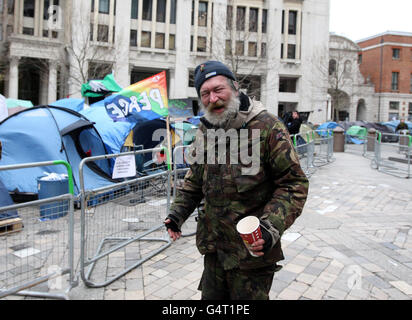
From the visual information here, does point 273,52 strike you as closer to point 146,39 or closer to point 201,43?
point 201,43

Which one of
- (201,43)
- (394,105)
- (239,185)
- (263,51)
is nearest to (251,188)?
(239,185)

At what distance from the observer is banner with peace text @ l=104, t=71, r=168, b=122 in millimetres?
6438

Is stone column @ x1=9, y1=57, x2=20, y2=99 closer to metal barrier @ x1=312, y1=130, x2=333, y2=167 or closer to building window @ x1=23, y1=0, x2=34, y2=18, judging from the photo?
building window @ x1=23, y1=0, x2=34, y2=18

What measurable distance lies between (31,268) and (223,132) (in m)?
2.44

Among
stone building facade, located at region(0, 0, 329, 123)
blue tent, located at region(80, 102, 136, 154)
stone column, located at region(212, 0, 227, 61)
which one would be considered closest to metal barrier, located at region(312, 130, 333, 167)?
blue tent, located at region(80, 102, 136, 154)

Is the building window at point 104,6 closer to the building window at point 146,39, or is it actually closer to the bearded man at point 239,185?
the building window at point 146,39

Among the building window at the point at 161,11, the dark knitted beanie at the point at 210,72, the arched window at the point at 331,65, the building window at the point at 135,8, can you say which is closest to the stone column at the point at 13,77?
the building window at the point at 135,8

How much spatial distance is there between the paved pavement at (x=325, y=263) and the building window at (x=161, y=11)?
37.4 m

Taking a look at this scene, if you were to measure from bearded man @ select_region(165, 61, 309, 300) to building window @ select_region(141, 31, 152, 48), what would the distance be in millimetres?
39712

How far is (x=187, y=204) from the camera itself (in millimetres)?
2480

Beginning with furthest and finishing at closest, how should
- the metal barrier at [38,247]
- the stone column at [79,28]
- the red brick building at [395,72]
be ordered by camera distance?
the red brick building at [395,72], the stone column at [79,28], the metal barrier at [38,247]

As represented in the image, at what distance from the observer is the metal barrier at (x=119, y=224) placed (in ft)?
12.5
